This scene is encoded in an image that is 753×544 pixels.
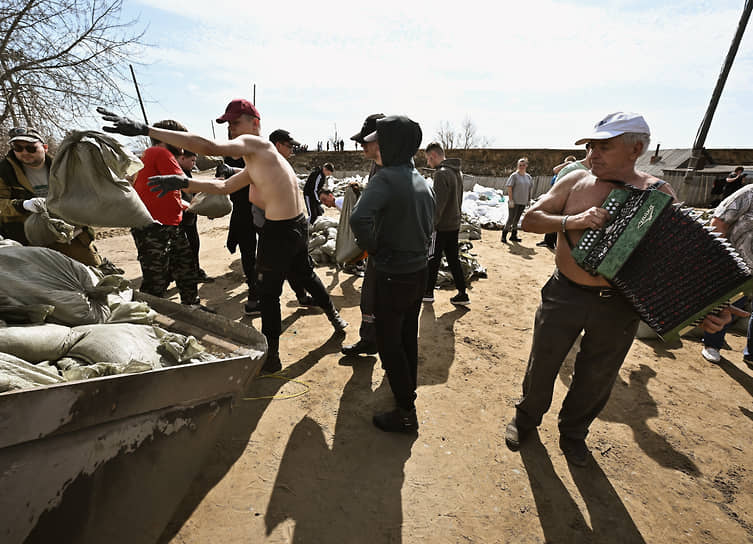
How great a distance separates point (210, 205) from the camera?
15.0 feet

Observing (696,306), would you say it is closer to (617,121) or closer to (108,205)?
(617,121)

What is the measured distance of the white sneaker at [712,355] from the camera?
3531 millimetres

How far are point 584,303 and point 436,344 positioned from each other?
1917 millimetres

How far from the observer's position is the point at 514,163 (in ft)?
74.9

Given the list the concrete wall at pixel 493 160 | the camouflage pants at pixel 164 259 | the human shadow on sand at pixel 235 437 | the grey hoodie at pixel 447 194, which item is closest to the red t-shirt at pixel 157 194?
the camouflage pants at pixel 164 259

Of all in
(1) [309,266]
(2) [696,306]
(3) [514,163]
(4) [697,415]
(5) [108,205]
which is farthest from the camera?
(3) [514,163]

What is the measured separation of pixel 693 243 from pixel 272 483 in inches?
104

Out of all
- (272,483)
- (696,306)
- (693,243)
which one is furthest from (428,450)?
(693,243)

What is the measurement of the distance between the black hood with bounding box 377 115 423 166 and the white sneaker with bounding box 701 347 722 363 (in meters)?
3.89

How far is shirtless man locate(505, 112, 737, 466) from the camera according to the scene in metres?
1.81

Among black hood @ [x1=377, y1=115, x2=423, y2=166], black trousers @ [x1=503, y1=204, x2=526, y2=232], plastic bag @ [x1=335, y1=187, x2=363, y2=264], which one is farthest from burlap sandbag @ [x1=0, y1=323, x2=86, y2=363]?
black trousers @ [x1=503, y1=204, x2=526, y2=232]

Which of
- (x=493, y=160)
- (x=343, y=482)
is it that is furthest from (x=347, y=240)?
(x=493, y=160)

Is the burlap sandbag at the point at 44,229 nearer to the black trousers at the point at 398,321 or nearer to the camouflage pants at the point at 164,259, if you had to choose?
the camouflage pants at the point at 164,259

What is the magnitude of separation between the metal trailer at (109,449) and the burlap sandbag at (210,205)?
3.30 meters
